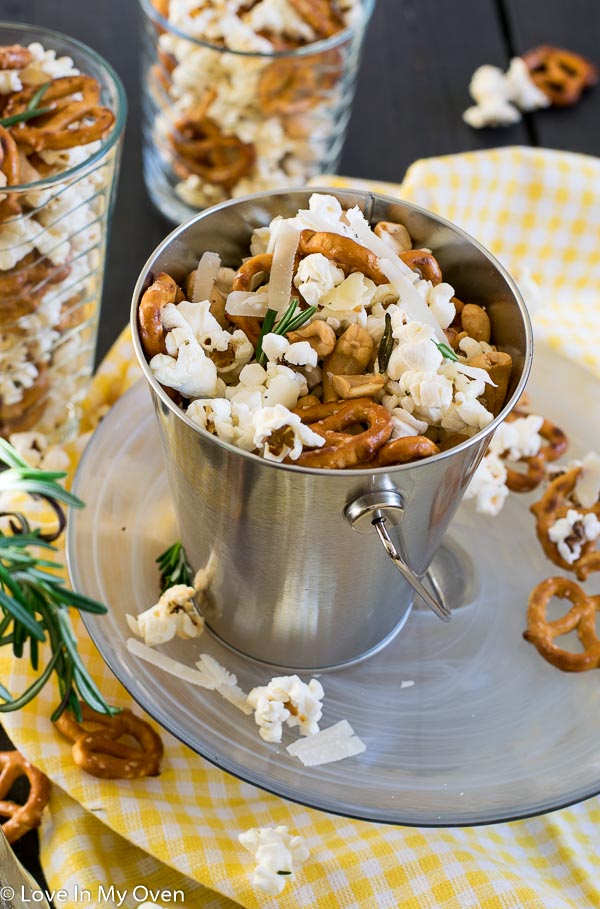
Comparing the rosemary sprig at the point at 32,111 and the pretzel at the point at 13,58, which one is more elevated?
the pretzel at the point at 13,58

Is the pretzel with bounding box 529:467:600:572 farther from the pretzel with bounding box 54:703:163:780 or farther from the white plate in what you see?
the pretzel with bounding box 54:703:163:780

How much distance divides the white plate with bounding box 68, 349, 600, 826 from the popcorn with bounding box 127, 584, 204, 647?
13mm

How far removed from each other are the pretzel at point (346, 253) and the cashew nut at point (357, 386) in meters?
0.10

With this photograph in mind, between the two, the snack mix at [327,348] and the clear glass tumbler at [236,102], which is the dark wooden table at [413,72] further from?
the snack mix at [327,348]

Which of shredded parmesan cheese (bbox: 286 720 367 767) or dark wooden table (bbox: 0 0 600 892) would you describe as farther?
dark wooden table (bbox: 0 0 600 892)

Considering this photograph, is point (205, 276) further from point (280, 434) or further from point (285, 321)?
point (280, 434)

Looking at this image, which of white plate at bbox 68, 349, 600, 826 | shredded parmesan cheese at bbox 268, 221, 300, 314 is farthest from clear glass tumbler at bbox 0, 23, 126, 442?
shredded parmesan cheese at bbox 268, 221, 300, 314

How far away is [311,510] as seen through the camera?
778 millimetres

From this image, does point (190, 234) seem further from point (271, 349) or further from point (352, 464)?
point (352, 464)

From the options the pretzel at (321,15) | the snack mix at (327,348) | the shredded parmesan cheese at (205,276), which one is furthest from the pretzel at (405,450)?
the pretzel at (321,15)

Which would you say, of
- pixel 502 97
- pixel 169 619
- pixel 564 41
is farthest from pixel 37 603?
pixel 564 41

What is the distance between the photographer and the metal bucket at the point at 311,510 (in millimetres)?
766

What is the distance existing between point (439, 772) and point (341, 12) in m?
0.99

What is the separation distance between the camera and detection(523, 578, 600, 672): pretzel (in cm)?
98
